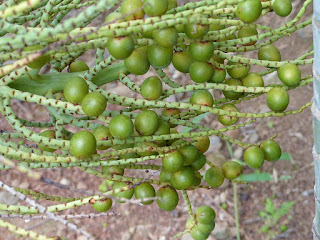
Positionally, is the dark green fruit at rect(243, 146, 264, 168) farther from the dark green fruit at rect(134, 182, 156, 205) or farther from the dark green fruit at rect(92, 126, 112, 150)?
the dark green fruit at rect(92, 126, 112, 150)

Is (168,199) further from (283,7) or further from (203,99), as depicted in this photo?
(283,7)

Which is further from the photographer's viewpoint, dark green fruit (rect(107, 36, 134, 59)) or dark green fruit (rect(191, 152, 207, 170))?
dark green fruit (rect(191, 152, 207, 170))

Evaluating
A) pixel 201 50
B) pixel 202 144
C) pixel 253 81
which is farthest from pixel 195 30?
pixel 202 144

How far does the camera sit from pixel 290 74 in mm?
1059

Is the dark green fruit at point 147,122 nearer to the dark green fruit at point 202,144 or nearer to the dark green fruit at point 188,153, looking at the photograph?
the dark green fruit at point 188,153

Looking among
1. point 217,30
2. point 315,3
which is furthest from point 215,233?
point 315,3

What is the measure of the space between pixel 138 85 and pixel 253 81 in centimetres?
30

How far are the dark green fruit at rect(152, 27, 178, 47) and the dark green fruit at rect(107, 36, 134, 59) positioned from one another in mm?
55

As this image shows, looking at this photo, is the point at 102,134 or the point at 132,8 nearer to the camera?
the point at 132,8

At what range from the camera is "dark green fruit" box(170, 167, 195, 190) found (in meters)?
1.11

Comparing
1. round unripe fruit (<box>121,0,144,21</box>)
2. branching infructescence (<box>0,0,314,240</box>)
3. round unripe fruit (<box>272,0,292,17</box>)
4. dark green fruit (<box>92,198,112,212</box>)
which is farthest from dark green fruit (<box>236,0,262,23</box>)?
dark green fruit (<box>92,198,112,212</box>)

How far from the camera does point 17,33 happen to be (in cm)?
87

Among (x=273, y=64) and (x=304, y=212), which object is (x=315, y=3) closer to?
(x=273, y=64)

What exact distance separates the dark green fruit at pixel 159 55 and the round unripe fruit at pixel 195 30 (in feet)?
0.19
